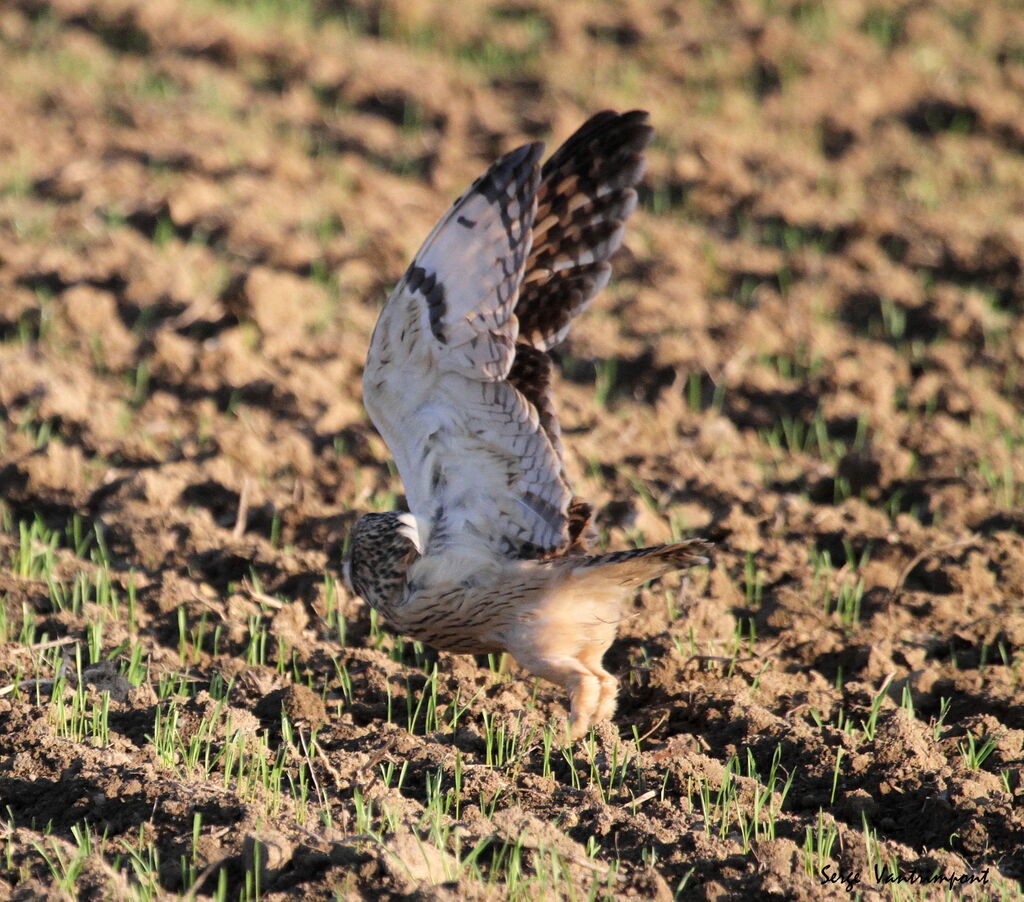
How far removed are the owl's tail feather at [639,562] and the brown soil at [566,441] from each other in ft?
1.64

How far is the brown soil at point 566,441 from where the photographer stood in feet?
12.9

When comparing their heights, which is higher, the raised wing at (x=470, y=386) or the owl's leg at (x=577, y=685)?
the raised wing at (x=470, y=386)

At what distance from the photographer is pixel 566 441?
6.64m

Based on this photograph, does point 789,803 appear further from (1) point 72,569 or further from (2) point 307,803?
(1) point 72,569

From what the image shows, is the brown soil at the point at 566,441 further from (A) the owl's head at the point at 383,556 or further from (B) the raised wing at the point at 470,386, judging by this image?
(B) the raised wing at the point at 470,386

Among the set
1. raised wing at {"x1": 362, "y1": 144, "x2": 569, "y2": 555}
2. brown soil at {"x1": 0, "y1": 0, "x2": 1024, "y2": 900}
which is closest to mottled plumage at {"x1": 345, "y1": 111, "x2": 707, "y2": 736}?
raised wing at {"x1": 362, "y1": 144, "x2": 569, "y2": 555}

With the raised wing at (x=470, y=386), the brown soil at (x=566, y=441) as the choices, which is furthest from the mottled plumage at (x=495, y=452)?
the brown soil at (x=566, y=441)

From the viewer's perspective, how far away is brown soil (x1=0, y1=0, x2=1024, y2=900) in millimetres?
3924

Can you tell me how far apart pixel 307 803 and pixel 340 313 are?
4256 millimetres

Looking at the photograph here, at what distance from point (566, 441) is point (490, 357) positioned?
7.38 ft

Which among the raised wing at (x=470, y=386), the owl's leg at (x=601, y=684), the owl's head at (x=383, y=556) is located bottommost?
the owl's leg at (x=601, y=684)

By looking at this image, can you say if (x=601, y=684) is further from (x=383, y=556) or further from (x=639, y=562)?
(x=383, y=556)

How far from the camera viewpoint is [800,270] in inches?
332

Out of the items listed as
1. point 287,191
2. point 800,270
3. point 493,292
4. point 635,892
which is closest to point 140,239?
point 287,191
